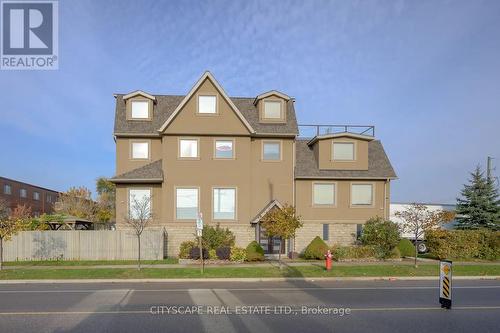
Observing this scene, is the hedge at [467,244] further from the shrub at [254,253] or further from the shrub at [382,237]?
the shrub at [254,253]

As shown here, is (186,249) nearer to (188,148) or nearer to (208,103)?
(188,148)

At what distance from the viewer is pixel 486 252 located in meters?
23.5

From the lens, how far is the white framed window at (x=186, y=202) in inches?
927

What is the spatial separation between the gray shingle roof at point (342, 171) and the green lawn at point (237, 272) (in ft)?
24.2

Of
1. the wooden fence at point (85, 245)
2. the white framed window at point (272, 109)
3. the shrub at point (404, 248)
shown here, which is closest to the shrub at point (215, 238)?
the wooden fence at point (85, 245)

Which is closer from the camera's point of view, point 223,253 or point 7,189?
point 223,253

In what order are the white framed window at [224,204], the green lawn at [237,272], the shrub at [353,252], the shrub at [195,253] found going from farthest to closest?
1. the white framed window at [224,204]
2. the shrub at [353,252]
3. the shrub at [195,253]
4. the green lawn at [237,272]

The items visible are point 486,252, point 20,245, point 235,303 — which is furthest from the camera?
point 486,252

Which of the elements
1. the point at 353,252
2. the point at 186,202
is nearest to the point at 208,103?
the point at 186,202

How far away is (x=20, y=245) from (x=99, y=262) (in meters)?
5.40

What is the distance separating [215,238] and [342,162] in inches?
403

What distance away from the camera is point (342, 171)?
25.2m

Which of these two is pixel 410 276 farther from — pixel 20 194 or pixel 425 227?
pixel 20 194

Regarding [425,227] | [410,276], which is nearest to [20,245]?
[410,276]
